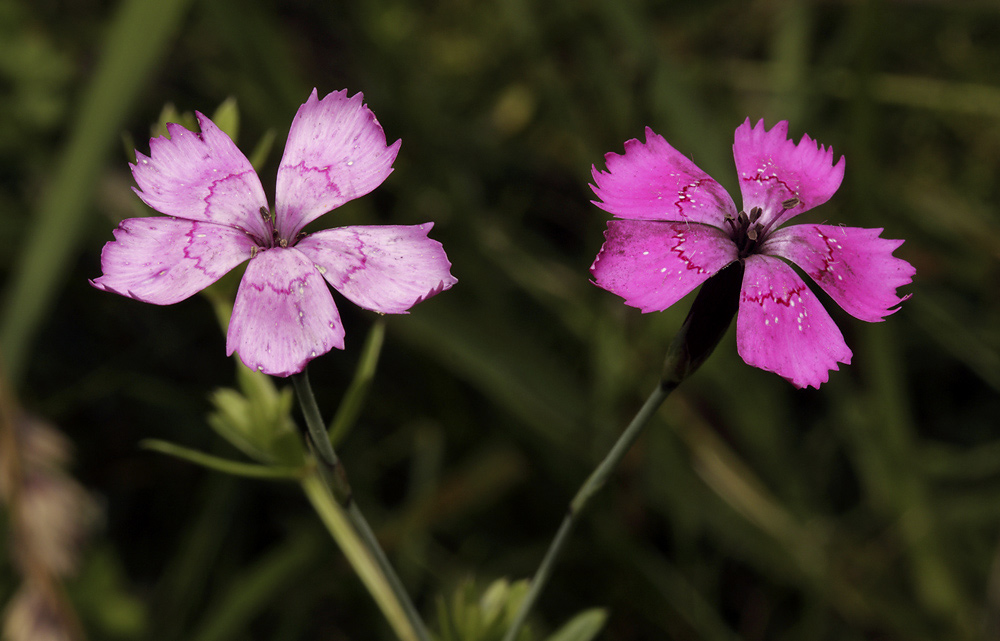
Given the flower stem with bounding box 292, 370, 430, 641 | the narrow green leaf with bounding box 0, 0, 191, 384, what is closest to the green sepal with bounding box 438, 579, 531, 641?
the flower stem with bounding box 292, 370, 430, 641

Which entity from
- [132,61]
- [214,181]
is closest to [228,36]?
[132,61]

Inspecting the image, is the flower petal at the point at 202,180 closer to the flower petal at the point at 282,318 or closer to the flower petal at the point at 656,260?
the flower petal at the point at 282,318

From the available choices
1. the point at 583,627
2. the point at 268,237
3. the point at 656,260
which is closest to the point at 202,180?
the point at 268,237

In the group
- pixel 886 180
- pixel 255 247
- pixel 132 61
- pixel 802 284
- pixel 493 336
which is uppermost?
pixel 886 180

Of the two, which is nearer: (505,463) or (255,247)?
(255,247)

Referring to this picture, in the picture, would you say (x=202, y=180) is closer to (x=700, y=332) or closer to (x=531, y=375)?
(x=700, y=332)

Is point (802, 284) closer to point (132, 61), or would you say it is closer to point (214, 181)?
point (214, 181)
